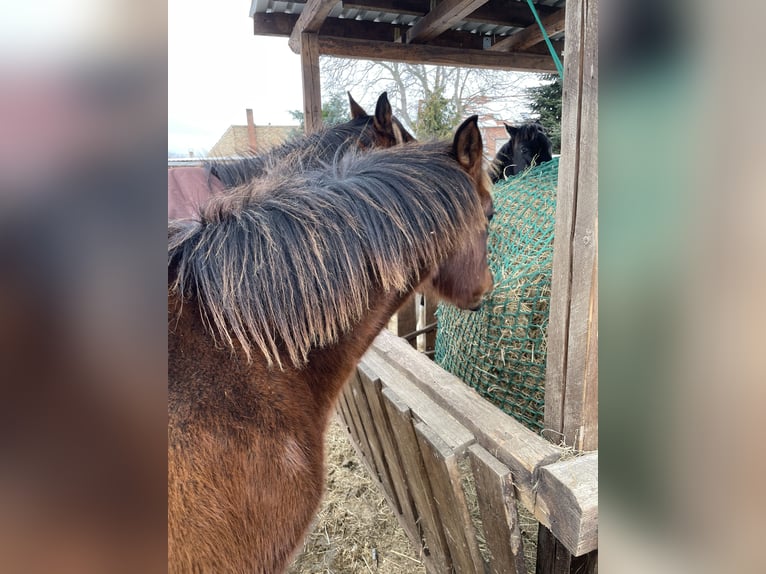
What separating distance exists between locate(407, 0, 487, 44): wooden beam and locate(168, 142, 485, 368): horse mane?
7.90 feet

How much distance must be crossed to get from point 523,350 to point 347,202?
1.23m

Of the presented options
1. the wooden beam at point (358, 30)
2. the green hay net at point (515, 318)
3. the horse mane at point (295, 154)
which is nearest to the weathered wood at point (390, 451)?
the green hay net at point (515, 318)

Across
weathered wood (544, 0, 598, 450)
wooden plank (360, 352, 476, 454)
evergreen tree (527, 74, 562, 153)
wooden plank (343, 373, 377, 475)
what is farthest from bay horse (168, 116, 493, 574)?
evergreen tree (527, 74, 562, 153)

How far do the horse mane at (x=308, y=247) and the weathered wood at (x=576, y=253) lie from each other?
1.21ft

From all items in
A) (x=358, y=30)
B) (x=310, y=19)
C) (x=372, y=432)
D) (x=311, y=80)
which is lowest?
(x=372, y=432)

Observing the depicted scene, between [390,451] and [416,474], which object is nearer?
[416,474]

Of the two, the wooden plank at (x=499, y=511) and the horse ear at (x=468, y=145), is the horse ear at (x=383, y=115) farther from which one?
the wooden plank at (x=499, y=511)

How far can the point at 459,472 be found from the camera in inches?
68.1

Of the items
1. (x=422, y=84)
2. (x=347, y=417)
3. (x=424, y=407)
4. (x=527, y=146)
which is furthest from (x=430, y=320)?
(x=422, y=84)

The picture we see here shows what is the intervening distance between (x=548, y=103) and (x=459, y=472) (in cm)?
764

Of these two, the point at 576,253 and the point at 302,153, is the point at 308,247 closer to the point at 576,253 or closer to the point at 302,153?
the point at 576,253

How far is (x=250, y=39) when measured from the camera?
405 centimetres
